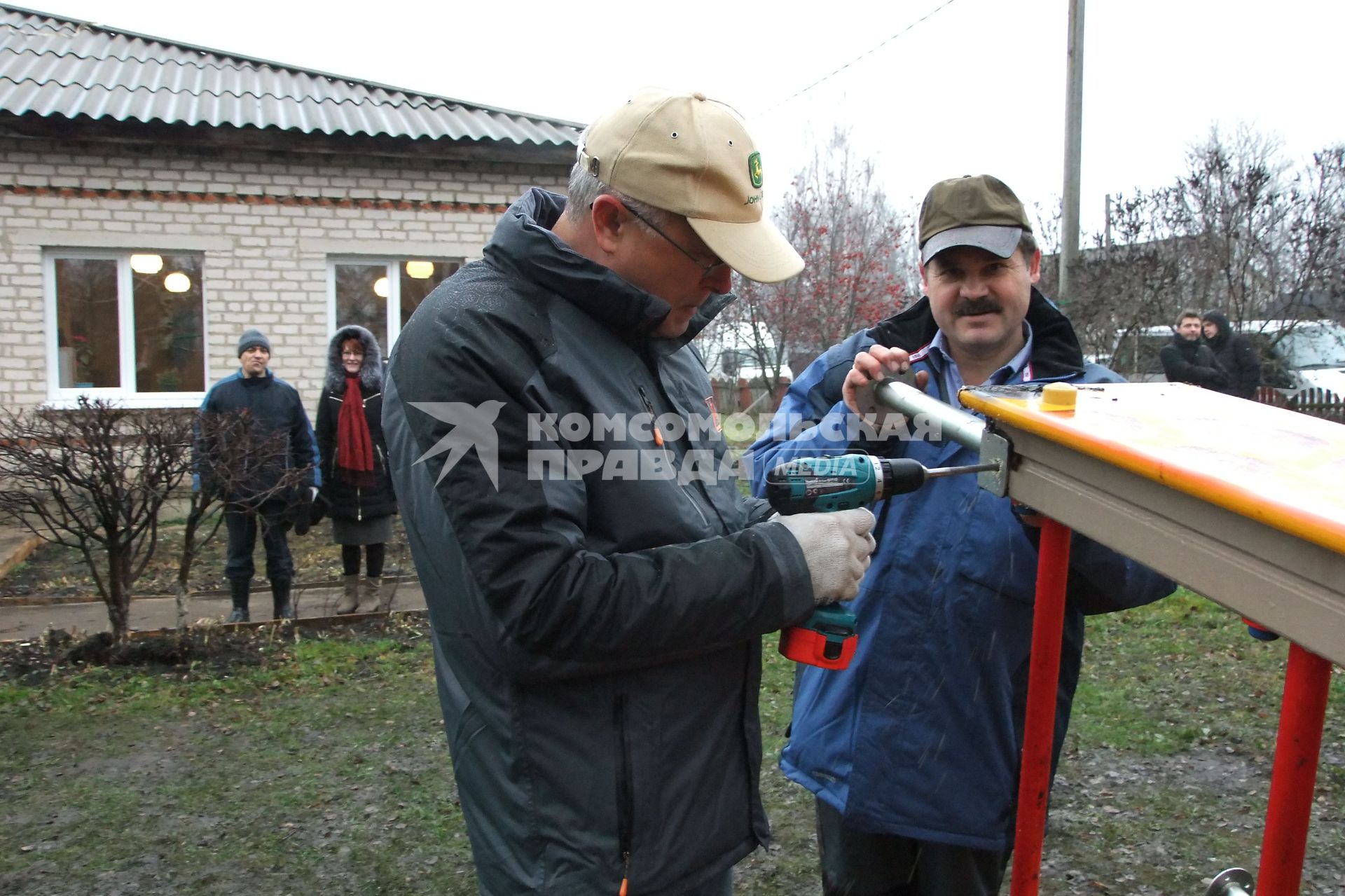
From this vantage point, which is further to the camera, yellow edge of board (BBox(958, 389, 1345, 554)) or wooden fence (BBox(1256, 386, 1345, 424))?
wooden fence (BBox(1256, 386, 1345, 424))

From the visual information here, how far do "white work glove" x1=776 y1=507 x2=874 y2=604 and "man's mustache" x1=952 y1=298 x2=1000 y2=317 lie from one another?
0.76 meters

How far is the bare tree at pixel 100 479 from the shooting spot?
498cm

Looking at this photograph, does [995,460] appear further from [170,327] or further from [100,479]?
[170,327]

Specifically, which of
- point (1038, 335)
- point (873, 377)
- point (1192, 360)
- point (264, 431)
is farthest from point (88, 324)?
point (1192, 360)

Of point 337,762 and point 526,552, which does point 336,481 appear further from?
point 526,552

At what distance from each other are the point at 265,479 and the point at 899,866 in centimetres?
484

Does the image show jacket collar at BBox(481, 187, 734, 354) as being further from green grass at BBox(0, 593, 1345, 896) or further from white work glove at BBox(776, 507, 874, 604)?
green grass at BBox(0, 593, 1345, 896)

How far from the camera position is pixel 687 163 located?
1.45 metres

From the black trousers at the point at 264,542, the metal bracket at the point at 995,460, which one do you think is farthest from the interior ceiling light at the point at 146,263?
the metal bracket at the point at 995,460

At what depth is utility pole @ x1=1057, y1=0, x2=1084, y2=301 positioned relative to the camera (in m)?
9.96

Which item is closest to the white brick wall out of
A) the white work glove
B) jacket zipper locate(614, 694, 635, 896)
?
the white work glove

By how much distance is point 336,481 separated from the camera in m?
6.24

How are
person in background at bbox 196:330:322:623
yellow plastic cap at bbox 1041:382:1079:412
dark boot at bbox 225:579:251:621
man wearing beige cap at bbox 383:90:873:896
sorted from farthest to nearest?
dark boot at bbox 225:579:251:621 < person in background at bbox 196:330:322:623 < yellow plastic cap at bbox 1041:382:1079:412 < man wearing beige cap at bbox 383:90:873:896

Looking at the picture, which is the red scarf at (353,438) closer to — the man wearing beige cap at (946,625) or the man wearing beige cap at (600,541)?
the man wearing beige cap at (946,625)
